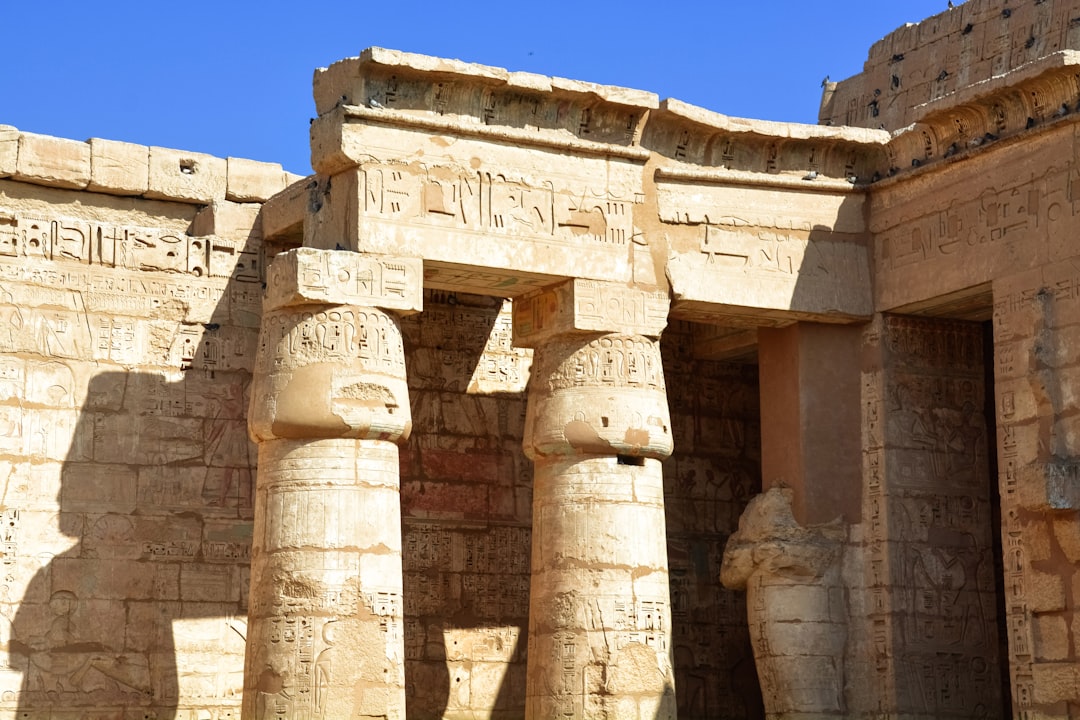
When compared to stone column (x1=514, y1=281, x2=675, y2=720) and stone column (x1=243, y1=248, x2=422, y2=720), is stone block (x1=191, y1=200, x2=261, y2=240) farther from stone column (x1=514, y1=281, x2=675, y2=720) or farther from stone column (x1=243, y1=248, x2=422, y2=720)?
stone column (x1=514, y1=281, x2=675, y2=720)

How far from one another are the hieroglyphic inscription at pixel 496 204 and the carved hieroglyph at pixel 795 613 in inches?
105

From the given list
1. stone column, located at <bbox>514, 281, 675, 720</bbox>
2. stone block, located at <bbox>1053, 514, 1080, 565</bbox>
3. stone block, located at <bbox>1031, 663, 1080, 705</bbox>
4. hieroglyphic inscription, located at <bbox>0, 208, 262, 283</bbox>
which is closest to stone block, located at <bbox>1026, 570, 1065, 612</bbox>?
stone block, located at <bbox>1053, 514, 1080, 565</bbox>

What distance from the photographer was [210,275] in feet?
47.6

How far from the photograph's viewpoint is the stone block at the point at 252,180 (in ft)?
48.5

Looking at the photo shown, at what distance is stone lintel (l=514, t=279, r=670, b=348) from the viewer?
43.5 ft

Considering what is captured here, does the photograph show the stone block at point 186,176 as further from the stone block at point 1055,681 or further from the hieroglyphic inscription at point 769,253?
the stone block at point 1055,681

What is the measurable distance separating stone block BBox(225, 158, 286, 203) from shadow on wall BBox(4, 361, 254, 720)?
1.49 meters

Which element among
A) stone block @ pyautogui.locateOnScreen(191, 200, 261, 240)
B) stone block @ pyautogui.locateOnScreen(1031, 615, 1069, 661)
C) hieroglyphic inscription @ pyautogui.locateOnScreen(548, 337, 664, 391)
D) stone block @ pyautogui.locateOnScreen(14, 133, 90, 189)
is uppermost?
stone block @ pyautogui.locateOnScreen(14, 133, 90, 189)

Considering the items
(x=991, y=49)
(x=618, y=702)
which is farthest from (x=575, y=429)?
(x=991, y=49)

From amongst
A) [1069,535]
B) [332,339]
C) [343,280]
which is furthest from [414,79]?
[1069,535]

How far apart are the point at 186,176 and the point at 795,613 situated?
5813 millimetres

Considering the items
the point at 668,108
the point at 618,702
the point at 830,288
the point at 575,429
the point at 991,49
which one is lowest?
the point at 618,702

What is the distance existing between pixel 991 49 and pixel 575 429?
5350mm

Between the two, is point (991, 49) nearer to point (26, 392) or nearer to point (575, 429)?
point (575, 429)
